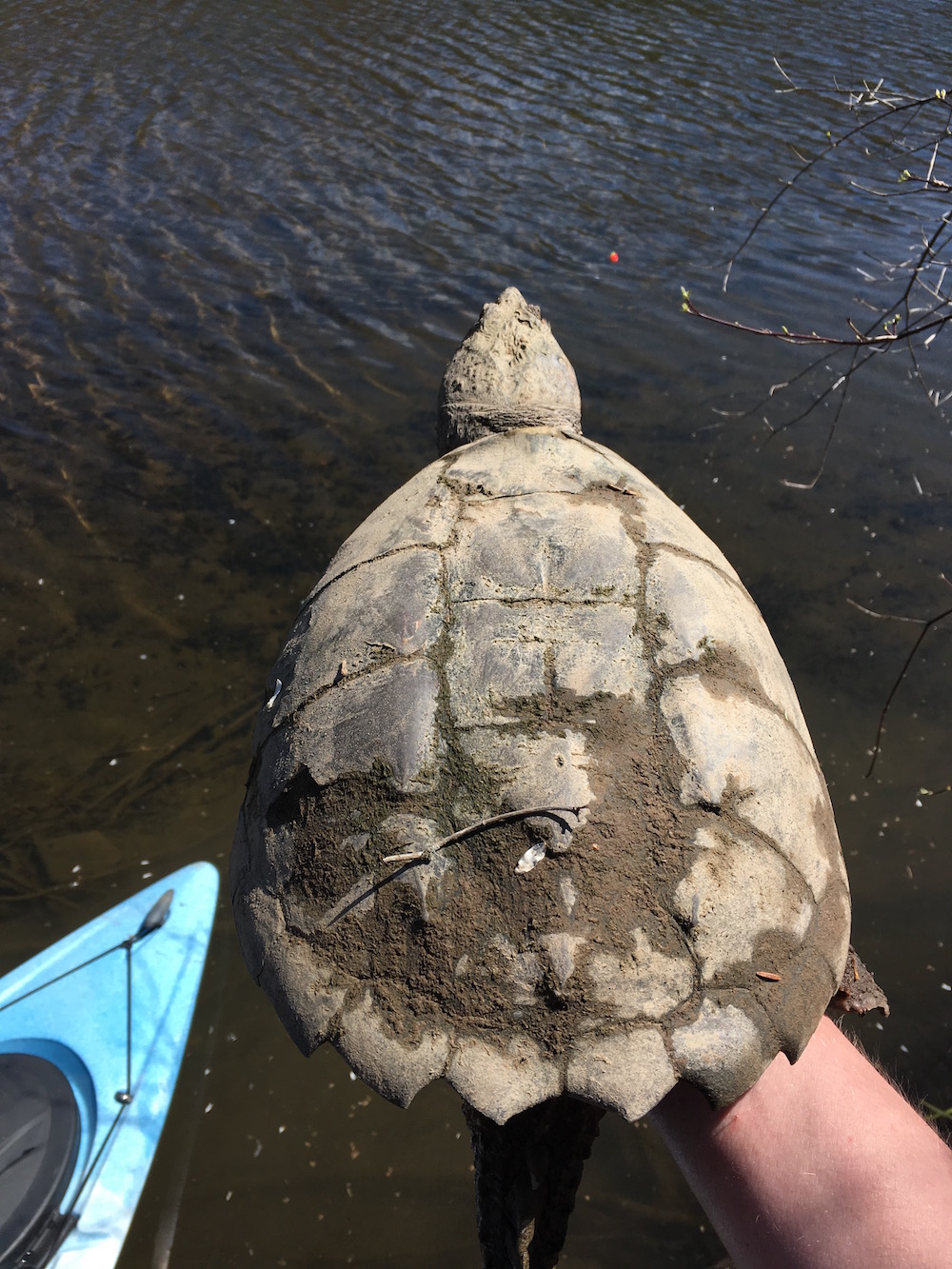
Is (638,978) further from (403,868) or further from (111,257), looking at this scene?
(111,257)

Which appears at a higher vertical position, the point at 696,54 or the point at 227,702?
the point at 696,54

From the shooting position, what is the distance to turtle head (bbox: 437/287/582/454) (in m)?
2.62

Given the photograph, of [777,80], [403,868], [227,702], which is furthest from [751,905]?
[777,80]

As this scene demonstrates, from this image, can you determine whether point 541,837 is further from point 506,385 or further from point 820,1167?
point 506,385

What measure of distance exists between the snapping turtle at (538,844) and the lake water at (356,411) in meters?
1.15

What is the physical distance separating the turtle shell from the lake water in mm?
1296

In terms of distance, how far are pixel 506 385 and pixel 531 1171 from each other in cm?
203

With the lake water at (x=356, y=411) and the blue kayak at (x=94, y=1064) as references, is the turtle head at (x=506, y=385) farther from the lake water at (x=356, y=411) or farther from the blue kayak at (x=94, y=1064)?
the blue kayak at (x=94, y=1064)

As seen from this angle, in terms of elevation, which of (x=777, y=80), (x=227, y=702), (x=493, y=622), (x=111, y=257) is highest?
(x=777, y=80)

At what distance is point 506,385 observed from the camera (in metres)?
2.69

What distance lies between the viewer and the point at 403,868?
59.3 inches

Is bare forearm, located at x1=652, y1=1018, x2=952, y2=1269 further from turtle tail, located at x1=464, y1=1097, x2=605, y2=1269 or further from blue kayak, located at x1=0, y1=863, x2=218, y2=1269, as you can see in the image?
blue kayak, located at x1=0, y1=863, x2=218, y2=1269

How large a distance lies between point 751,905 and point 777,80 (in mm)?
8851

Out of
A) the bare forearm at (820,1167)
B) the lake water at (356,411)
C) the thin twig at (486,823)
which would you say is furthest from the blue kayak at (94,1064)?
the thin twig at (486,823)
